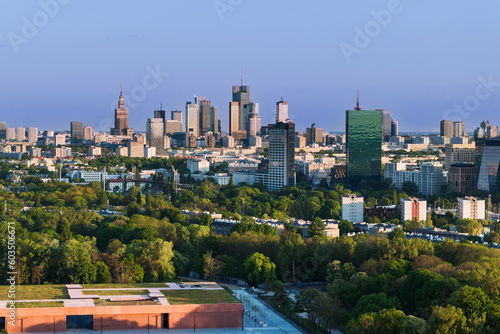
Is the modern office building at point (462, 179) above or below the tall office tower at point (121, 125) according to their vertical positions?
below

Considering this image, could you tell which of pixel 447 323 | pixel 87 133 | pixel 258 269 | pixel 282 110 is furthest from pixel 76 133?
pixel 447 323

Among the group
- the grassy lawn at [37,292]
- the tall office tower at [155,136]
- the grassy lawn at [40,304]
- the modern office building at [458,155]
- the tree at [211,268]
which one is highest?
the tall office tower at [155,136]

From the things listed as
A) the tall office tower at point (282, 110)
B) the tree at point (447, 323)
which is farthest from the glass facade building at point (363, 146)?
the tree at point (447, 323)

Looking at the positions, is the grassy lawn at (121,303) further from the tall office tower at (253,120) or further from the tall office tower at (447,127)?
the tall office tower at (253,120)

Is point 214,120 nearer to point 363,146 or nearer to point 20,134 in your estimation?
point 20,134

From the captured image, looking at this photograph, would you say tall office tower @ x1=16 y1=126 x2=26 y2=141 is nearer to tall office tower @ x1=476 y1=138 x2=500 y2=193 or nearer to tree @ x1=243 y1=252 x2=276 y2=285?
tall office tower @ x1=476 y1=138 x2=500 y2=193

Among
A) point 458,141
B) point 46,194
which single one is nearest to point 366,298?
point 46,194

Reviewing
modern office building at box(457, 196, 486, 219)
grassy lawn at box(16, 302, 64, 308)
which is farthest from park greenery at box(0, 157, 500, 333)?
Answer: grassy lawn at box(16, 302, 64, 308)
